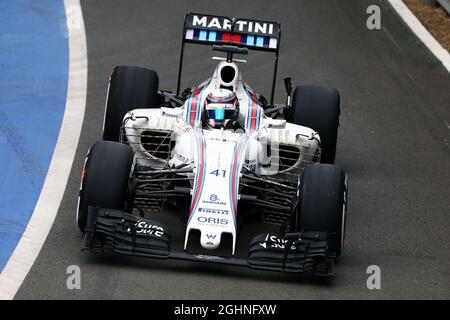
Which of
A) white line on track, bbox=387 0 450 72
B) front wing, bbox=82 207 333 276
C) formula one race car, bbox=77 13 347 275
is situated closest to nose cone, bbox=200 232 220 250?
formula one race car, bbox=77 13 347 275

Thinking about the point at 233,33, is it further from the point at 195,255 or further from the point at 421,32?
the point at 421,32

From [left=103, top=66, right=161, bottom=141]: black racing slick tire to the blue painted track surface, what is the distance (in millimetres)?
888

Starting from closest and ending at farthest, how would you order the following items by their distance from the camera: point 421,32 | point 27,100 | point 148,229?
1. point 148,229
2. point 27,100
3. point 421,32

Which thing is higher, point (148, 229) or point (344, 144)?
point (344, 144)

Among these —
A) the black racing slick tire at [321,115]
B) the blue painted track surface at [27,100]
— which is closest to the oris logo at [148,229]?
the blue painted track surface at [27,100]

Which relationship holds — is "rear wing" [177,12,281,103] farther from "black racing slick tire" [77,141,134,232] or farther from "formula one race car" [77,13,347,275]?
"black racing slick tire" [77,141,134,232]

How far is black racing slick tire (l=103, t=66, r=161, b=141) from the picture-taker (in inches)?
640

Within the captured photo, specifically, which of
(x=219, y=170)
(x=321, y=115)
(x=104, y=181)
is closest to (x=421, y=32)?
(x=321, y=115)

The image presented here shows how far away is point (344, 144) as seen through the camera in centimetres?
1808

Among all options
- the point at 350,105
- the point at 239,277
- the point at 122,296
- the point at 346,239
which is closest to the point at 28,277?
the point at 122,296

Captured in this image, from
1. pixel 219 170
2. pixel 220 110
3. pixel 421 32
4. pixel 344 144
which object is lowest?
pixel 219 170

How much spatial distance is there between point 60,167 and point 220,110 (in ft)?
7.49

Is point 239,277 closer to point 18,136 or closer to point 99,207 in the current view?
point 99,207
